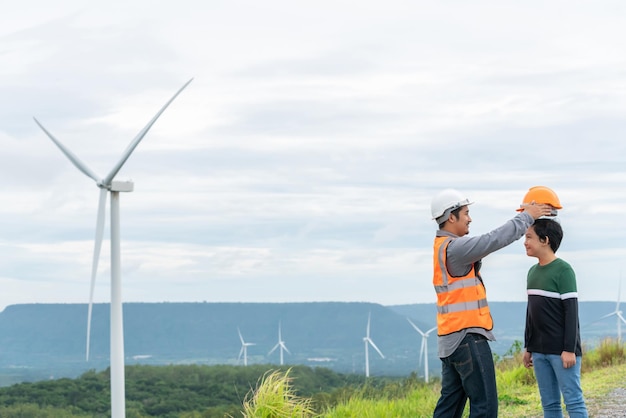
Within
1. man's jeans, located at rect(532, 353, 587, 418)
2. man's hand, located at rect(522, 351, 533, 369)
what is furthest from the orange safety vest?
man's hand, located at rect(522, 351, 533, 369)

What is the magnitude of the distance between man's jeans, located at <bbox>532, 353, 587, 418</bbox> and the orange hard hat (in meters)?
1.21

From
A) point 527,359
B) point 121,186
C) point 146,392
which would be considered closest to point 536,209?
point 527,359

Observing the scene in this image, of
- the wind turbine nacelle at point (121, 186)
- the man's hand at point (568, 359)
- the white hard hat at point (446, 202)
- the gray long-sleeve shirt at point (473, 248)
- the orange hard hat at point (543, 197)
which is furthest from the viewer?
the wind turbine nacelle at point (121, 186)

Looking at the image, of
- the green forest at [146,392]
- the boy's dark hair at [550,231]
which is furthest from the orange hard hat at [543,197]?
the green forest at [146,392]

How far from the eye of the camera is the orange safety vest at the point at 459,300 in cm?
656

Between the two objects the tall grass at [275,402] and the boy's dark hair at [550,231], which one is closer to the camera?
the boy's dark hair at [550,231]

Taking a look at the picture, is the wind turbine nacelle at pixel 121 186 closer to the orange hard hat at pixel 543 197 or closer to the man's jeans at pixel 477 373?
the orange hard hat at pixel 543 197

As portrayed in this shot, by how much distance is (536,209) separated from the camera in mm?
6801

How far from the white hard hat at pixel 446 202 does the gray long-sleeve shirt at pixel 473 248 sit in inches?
7.0

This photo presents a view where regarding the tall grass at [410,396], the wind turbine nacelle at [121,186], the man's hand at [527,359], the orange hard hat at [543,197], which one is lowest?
the tall grass at [410,396]

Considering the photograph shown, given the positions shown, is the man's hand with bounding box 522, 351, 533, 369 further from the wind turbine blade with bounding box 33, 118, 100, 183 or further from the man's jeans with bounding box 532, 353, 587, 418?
the wind turbine blade with bounding box 33, 118, 100, 183

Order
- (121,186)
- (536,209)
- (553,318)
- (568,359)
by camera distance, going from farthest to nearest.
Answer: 1. (121,186)
2. (553,318)
3. (568,359)
4. (536,209)

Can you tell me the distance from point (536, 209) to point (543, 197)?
1.07 feet

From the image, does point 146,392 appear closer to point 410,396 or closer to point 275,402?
point 410,396
